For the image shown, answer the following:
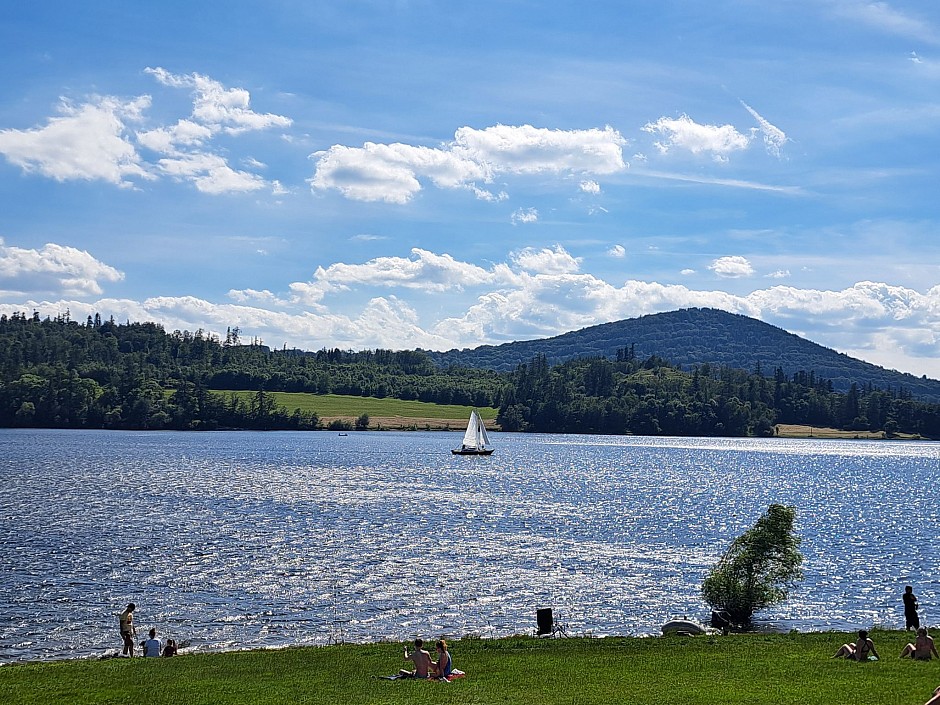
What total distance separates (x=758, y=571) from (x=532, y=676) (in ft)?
87.1

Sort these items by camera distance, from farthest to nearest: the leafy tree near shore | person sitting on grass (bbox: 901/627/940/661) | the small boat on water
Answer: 1. the leafy tree near shore
2. the small boat on water
3. person sitting on grass (bbox: 901/627/940/661)

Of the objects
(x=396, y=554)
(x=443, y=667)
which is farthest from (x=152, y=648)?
(x=396, y=554)

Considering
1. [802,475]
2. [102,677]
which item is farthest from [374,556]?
[802,475]

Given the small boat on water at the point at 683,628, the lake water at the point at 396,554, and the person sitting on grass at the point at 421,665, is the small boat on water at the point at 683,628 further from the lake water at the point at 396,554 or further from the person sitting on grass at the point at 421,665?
the person sitting on grass at the point at 421,665

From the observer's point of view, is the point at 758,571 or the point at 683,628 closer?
the point at 683,628

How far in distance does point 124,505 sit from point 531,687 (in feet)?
280

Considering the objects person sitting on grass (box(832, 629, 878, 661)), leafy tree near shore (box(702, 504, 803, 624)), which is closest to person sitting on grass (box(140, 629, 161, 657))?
person sitting on grass (box(832, 629, 878, 661))

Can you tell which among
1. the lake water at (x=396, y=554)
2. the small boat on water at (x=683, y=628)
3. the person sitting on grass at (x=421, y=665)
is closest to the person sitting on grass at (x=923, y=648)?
the small boat on water at (x=683, y=628)

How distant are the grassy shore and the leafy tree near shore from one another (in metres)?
14.5

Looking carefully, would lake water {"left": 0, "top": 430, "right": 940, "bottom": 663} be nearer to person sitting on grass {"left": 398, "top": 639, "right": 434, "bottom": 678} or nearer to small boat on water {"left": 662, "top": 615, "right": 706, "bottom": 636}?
small boat on water {"left": 662, "top": 615, "right": 706, "bottom": 636}

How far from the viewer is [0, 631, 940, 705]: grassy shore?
1028 inches

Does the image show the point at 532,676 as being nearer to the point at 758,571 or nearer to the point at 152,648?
the point at 152,648

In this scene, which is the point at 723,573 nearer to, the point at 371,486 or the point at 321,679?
the point at 321,679

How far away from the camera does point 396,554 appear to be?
72.1m
